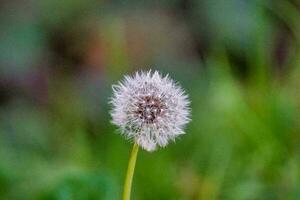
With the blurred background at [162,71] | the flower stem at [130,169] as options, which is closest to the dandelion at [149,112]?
the flower stem at [130,169]

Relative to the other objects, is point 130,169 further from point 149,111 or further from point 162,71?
point 162,71

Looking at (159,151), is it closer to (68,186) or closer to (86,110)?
(86,110)

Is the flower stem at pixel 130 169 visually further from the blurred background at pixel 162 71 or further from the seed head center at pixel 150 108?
the blurred background at pixel 162 71

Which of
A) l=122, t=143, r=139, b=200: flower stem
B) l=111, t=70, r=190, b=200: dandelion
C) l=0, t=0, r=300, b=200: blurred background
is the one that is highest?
l=0, t=0, r=300, b=200: blurred background

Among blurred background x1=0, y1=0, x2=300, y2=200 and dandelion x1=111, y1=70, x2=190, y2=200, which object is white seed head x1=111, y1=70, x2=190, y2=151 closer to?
dandelion x1=111, y1=70, x2=190, y2=200

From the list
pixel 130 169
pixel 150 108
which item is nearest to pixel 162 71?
pixel 150 108

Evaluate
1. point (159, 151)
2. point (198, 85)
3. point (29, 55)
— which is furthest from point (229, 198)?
point (29, 55)

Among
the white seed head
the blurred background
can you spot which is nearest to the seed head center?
the white seed head
